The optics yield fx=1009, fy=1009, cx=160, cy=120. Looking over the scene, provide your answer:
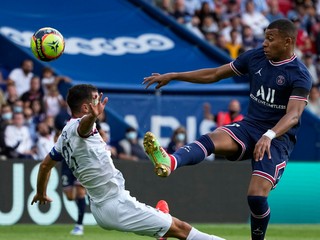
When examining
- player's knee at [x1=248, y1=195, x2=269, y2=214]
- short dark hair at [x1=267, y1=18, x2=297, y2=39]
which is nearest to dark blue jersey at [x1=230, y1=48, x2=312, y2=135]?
short dark hair at [x1=267, y1=18, x2=297, y2=39]

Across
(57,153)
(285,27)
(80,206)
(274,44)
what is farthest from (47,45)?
(80,206)

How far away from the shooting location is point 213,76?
37.7 feet

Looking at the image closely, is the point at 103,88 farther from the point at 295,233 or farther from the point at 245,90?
the point at 295,233

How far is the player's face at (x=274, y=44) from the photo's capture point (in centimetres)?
1098

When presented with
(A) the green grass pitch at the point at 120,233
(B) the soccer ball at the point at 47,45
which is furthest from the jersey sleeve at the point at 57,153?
(A) the green grass pitch at the point at 120,233

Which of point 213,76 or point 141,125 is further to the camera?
point 141,125

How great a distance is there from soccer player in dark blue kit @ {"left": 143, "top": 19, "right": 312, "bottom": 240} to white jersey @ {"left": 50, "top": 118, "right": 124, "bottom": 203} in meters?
0.99

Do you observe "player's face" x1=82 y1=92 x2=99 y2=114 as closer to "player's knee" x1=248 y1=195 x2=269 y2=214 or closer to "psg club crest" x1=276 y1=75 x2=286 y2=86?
"player's knee" x1=248 y1=195 x2=269 y2=214

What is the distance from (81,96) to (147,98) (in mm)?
11255

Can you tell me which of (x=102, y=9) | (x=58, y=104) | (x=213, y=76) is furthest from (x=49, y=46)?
(x=102, y=9)

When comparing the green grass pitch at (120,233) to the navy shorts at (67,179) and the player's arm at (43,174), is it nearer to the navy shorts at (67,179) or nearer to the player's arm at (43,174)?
the navy shorts at (67,179)

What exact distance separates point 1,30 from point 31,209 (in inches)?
216

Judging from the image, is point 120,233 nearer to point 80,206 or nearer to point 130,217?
point 80,206

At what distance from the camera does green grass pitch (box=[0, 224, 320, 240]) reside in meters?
14.6
